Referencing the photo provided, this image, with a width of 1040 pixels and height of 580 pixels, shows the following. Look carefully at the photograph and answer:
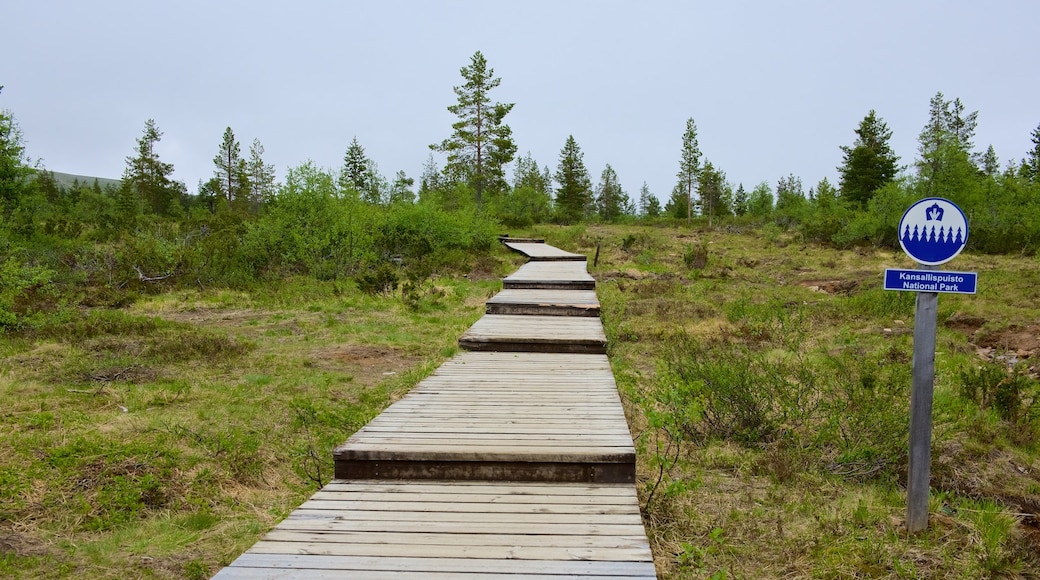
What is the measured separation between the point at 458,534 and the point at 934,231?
3.25 m

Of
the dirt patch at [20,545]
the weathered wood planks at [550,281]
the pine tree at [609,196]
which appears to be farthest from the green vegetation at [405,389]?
the pine tree at [609,196]

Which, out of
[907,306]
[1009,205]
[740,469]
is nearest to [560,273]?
[907,306]

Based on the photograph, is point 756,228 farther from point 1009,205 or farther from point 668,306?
point 668,306

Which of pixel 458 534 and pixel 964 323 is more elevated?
pixel 964 323

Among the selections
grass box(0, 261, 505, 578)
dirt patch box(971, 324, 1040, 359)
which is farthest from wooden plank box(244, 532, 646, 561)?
dirt patch box(971, 324, 1040, 359)

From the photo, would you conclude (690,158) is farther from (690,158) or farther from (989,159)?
(989,159)

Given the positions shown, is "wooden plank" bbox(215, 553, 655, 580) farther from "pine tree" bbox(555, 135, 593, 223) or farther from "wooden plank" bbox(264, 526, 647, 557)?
"pine tree" bbox(555, 135, 593, 223)

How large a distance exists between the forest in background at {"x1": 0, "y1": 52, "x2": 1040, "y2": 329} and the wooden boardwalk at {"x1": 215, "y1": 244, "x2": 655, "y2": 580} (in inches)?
359

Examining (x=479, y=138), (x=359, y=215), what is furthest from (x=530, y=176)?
(x=359, y=215)

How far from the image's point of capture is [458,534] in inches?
124

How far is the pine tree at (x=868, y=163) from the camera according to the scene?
4603 cm

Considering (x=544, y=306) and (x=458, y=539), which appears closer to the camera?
(x=458, y=539)

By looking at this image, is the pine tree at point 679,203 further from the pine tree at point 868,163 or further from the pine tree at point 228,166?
the pine tree at point 228,166

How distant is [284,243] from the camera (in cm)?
1889
